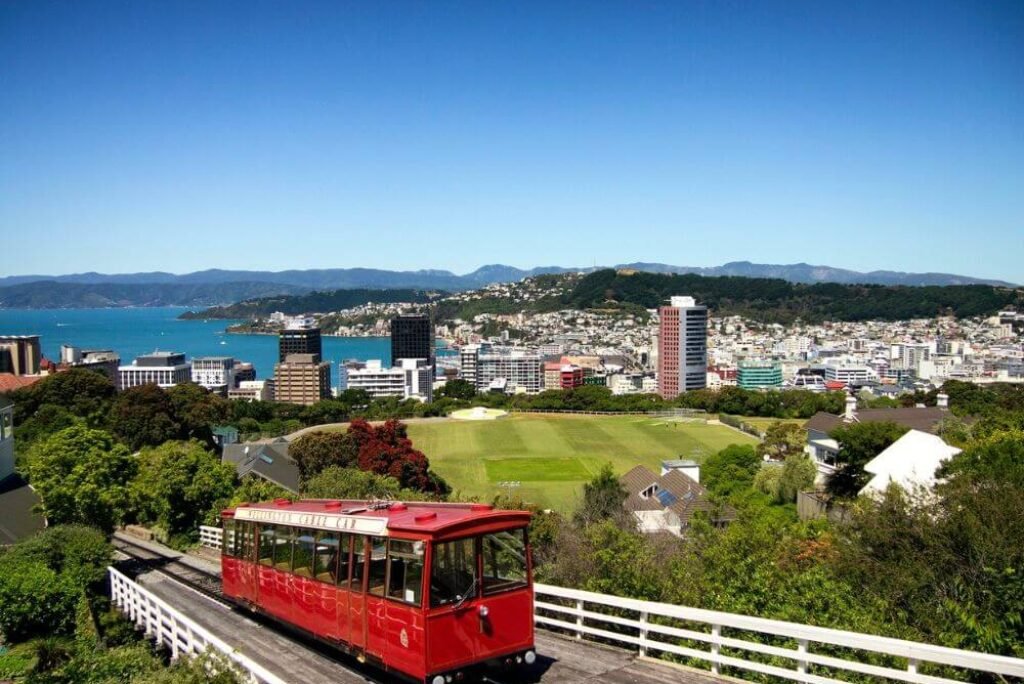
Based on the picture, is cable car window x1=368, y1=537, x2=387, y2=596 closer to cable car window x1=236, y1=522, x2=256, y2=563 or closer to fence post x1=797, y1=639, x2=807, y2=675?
cable car window x1=236, y1=522, x2=256, y2=563

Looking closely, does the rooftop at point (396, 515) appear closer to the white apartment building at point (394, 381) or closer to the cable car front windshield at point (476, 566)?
the cable car front windshield at point (476, 566)

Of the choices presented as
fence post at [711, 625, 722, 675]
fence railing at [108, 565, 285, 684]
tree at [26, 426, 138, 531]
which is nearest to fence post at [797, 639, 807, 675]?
fence post at [711, 625, 722, 675]

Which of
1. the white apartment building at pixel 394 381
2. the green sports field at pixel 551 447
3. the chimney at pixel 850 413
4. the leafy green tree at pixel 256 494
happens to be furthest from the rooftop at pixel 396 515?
the white apartment building at pixel 394 381

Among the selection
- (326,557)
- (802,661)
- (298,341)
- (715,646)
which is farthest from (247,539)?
(298,341)

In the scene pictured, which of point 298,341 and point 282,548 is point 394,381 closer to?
point 298,341

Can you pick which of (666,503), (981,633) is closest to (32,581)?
(981,633)

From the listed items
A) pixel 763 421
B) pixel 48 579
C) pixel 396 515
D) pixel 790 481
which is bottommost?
pixel 763 421
